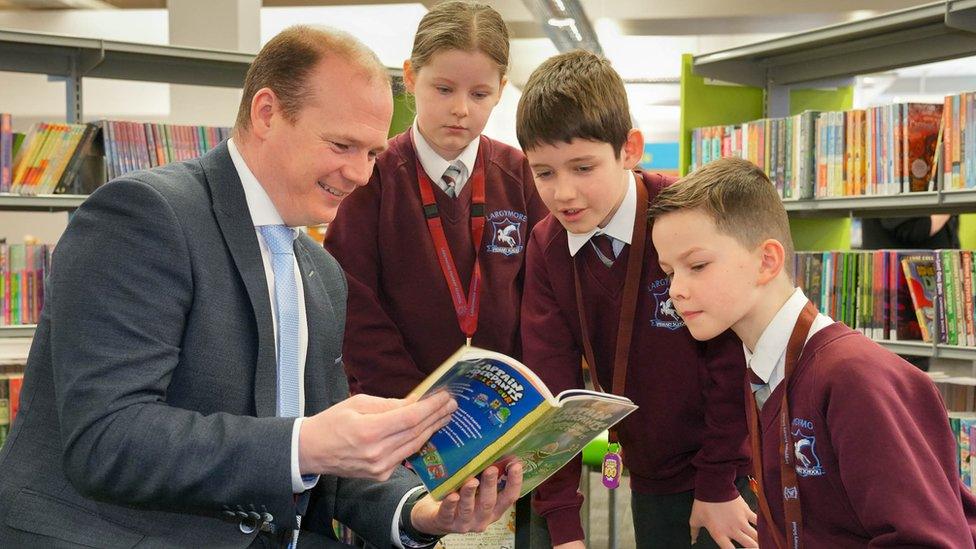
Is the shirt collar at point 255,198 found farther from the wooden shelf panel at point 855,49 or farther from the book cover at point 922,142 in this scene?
the book cover at point 922,142

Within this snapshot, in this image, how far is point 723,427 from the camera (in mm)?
1998

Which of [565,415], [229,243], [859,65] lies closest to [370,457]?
[565,415]

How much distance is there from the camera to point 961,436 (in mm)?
3377

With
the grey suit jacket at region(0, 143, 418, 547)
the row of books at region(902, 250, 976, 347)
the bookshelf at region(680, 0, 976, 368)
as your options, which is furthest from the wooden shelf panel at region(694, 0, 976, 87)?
the grey suit jacket at region(0, 143, 418, 547)

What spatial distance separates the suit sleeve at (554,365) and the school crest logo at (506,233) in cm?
19

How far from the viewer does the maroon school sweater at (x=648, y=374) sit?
2.02 meters

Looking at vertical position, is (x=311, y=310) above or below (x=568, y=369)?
above

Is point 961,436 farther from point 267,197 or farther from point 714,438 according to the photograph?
point 267,197

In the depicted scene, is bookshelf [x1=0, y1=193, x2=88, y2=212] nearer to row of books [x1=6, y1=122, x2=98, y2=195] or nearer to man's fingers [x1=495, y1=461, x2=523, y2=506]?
row of books [x1=6, y1=122, x2=98, y2=195]

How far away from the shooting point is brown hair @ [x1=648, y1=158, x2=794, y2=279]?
182cm

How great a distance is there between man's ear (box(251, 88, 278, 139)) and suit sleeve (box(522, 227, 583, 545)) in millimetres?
815

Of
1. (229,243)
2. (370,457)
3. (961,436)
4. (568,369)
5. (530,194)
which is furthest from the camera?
(961,436)

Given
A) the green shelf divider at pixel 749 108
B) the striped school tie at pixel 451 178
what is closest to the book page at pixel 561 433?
the striped school tie at pixel 451 178

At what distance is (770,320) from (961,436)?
81.7 inches
